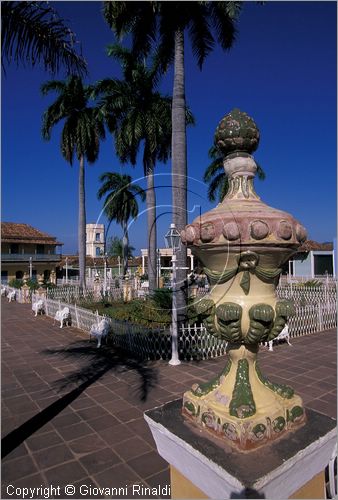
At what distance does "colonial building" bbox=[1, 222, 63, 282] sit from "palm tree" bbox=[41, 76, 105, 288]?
2095 centimetres

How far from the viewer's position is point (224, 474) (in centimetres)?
124

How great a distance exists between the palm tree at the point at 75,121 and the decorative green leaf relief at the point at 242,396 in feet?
68.7

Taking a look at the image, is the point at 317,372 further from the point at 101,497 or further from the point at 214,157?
the point at 214,157

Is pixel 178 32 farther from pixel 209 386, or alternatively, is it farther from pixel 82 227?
pixel 82 227

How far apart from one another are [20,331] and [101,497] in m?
9.65

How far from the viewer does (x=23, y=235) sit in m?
42.5

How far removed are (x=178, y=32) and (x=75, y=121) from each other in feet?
43.3

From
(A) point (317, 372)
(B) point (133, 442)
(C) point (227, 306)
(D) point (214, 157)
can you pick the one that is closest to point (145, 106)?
(D) point (214, 157)

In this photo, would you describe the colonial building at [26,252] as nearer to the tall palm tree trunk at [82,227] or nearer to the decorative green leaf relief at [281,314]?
the tall palm tree trunk at [82,227]

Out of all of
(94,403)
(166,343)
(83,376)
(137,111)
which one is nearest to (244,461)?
(94,403)

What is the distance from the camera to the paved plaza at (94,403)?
352cm

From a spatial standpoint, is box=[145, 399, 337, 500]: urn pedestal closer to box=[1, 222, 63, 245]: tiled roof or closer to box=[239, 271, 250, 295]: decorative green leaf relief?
box=[239, 271, 250, 295]: decorative green leaf relief

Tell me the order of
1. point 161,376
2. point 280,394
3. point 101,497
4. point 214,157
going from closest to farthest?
point 280,394 → point 101,497 → point 161,376 → point 214,157

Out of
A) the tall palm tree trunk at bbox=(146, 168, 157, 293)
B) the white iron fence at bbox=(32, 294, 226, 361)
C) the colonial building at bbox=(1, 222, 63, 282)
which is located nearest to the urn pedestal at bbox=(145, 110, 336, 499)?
the white iron fence at bbox=(32, 294, 226, 361)
